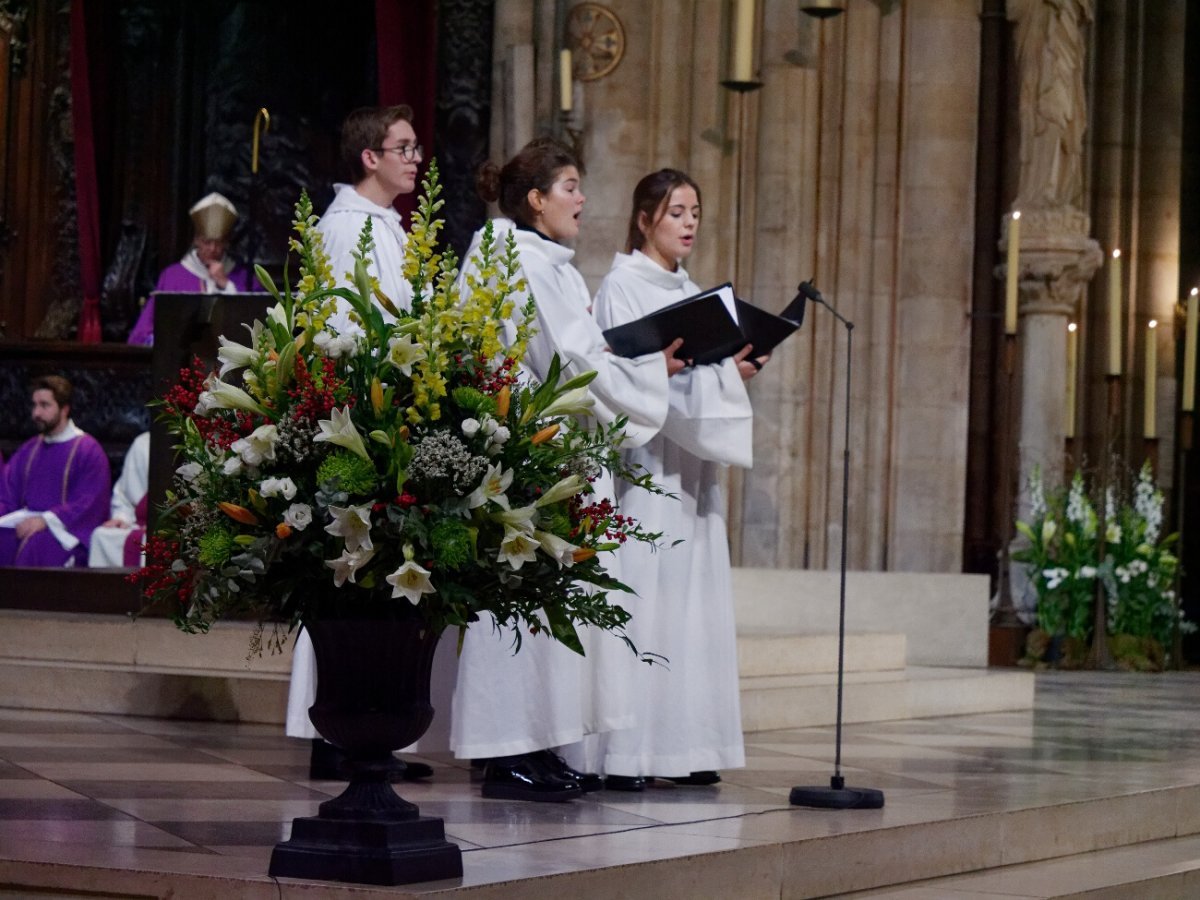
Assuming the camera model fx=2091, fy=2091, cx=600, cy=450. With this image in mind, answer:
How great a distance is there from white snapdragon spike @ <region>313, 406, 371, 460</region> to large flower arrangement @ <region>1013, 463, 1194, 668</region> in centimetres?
850

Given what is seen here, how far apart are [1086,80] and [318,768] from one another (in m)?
10.3

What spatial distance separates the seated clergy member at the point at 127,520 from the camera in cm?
948

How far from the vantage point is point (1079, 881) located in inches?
201

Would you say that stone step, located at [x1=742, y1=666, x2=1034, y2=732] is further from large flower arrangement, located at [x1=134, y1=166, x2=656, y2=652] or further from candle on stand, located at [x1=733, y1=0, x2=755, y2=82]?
large flower arrangement, located at [x1=134, y1=166, x2=656, y2=652]

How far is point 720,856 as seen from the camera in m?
4.32

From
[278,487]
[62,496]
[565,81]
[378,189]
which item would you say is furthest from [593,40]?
[278,487]

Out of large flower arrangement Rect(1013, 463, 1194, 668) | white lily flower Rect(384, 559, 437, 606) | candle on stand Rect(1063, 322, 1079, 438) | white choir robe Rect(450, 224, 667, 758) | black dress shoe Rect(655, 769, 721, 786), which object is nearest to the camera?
white lily flower Rect(384, 559, 437, 606)

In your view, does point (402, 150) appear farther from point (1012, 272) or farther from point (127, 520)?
point (1012, 272)

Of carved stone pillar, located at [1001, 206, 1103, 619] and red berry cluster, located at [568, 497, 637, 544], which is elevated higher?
carved stone pillar, located at [1001, 206, 1103, 619]

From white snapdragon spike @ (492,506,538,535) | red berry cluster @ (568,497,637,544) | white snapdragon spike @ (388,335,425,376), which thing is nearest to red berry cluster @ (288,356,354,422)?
white snapdragon spike @ (388,335,425,376)

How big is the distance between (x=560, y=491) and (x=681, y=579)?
1901 mm

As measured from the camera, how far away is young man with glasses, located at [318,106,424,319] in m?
5.61

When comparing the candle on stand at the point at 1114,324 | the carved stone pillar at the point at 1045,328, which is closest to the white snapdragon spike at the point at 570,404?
the candle on stand at the point at 1114,324

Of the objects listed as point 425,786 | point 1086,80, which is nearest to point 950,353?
point 1086,80
